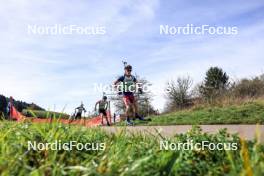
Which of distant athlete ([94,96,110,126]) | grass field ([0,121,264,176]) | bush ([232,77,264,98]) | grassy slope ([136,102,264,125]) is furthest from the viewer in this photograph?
bush ([232,77,264,98])

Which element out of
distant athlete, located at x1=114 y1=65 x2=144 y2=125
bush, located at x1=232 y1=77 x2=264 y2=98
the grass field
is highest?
bush, located at x1=232 y1=77 x2=264 y2=98

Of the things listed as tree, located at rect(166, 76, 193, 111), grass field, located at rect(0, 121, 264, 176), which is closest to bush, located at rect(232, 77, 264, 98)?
tree, located at rect(166, 76, 193, 111)

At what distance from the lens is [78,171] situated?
3.30 m

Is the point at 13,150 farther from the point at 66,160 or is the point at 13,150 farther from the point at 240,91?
the point at 240,91

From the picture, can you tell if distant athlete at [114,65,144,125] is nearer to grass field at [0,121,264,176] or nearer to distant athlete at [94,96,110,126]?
distant athlete at [94,96,110,126]

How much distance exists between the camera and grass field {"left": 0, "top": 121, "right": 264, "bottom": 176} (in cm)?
320

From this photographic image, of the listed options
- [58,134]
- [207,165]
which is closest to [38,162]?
[58,134]

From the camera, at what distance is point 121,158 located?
360cm

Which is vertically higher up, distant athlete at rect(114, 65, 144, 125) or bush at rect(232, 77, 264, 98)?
bush at rect(232, 77, 264, 98)

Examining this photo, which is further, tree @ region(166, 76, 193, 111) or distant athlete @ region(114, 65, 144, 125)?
tree @ region(166, 76, 193, 111)

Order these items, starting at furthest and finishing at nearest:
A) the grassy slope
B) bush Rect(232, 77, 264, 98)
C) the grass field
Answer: bush Rect(232, 77, 264, 98) → the grassy slope → the grass field

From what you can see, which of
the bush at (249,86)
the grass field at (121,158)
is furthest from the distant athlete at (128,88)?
the bush at (249,86)

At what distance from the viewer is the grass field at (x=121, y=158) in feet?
10.5

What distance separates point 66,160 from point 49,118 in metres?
1.63
